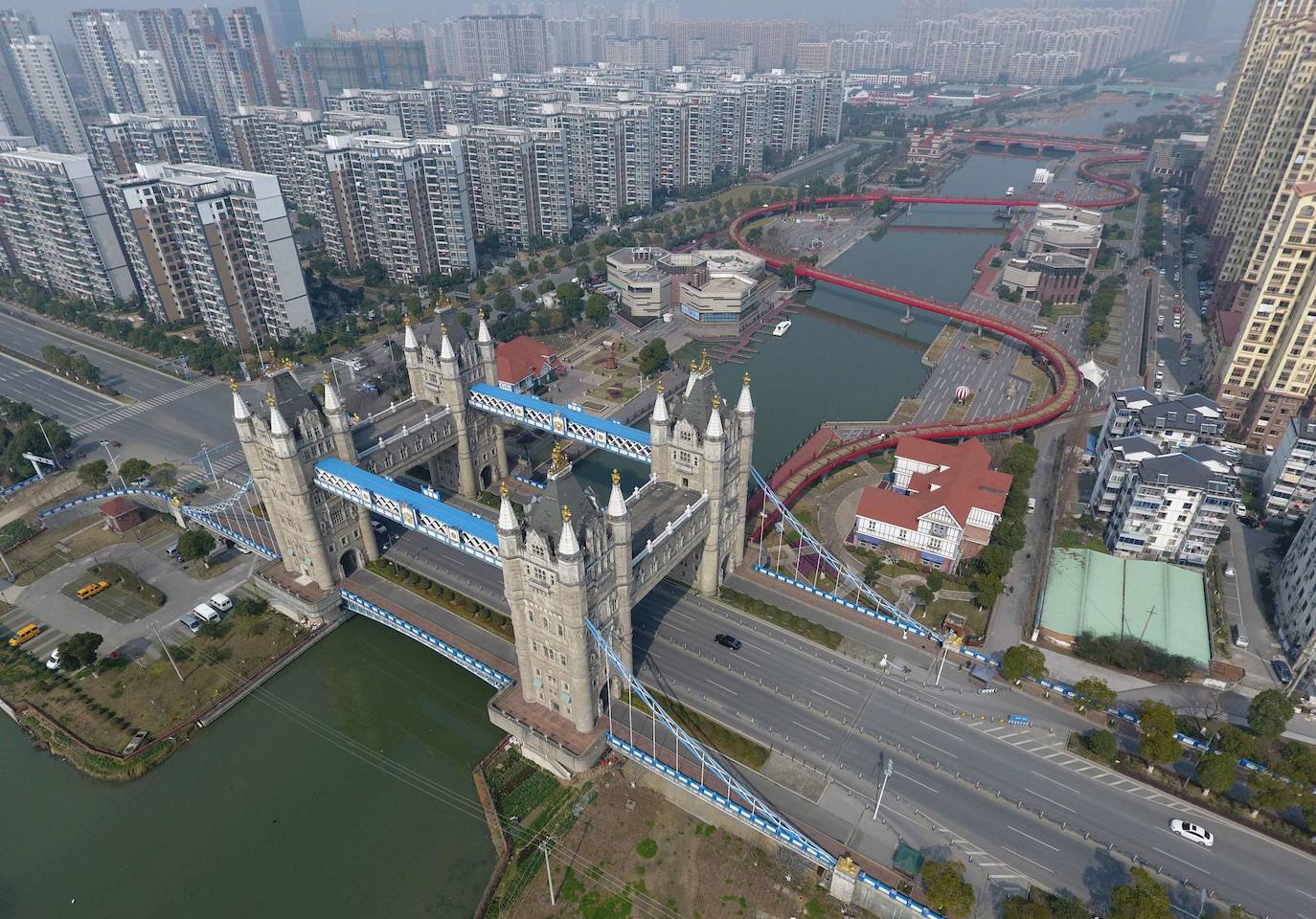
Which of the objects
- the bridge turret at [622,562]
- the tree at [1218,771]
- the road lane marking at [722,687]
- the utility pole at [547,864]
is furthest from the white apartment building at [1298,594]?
the utility pole at [547,864]

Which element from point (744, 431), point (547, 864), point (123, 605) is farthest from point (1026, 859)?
point (123, 605)

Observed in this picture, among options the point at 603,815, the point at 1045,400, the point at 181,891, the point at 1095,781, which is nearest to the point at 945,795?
the point at 1095,781

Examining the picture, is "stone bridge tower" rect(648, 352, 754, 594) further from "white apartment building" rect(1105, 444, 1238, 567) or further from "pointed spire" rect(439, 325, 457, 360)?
"white apartment building" rect(1105, 444, 1238, 567)

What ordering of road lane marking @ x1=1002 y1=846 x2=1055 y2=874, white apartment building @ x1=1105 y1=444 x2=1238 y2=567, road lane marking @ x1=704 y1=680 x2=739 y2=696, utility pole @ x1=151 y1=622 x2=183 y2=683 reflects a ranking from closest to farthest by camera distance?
road lane marking @ x1=1002 y1=846 x2=1055 y2=874, road lane marking @ x1=704 y1=680 x2=739 y2=696, utility pole @ x1=151 y1=622 x2=183 y2=683, white apartment building @ x1=1105 y1=444 x2=1238 y2=567

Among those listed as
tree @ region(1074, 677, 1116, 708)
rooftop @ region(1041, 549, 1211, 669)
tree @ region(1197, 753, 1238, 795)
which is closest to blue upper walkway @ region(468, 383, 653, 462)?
tree @ region(1074, 677, 1116, 708)

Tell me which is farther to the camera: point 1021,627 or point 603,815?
point 1021,627

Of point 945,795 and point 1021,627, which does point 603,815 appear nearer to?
point 945,795
